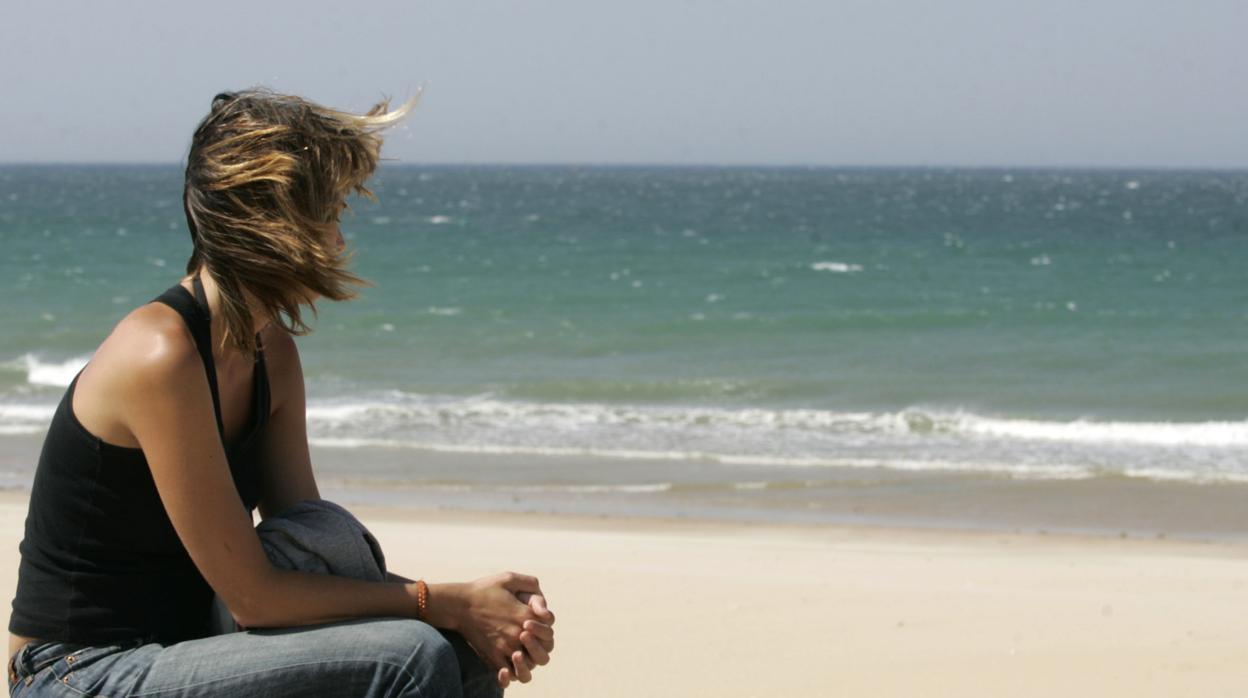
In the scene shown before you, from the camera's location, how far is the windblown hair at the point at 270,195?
222cm

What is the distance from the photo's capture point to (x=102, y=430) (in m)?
2.21

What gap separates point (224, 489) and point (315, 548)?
233 mm

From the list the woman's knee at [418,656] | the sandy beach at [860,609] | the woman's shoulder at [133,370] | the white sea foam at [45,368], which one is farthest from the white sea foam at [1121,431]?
the woman's shoulder at [133,370]

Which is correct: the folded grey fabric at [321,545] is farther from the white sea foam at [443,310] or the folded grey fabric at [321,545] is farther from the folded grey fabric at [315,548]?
the white sea foam at [443,310]

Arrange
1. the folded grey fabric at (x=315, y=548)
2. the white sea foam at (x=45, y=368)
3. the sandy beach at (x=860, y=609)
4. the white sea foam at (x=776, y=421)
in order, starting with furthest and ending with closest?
1. the white sea foam at (x=45, y=368)
2. the white sea foam at (x=776, y=421)
3. the sandy beach at (x=860, y=609)
4. the folded grey fabric at (x=315, y=548)

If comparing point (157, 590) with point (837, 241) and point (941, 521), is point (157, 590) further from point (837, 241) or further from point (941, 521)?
point (837, 241)

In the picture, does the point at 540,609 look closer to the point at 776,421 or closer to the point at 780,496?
the point at 780,496

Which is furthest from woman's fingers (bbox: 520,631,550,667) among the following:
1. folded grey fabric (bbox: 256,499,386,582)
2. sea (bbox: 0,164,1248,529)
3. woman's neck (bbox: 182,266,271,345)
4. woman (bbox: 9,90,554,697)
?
sea (bbox: 0,164,1248,529)

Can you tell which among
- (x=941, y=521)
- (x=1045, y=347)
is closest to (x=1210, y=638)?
(x=941, y=521)

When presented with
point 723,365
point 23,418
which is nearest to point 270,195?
point 23,418

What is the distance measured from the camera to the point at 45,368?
16984mm

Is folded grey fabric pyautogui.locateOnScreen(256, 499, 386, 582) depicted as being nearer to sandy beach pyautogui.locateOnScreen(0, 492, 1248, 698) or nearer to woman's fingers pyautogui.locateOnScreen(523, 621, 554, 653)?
woman's fingers pyautogui.locateOnScreen(523, 621, 554, 653)

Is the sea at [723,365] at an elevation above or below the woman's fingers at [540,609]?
below

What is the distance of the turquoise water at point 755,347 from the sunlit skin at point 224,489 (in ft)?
1.57
